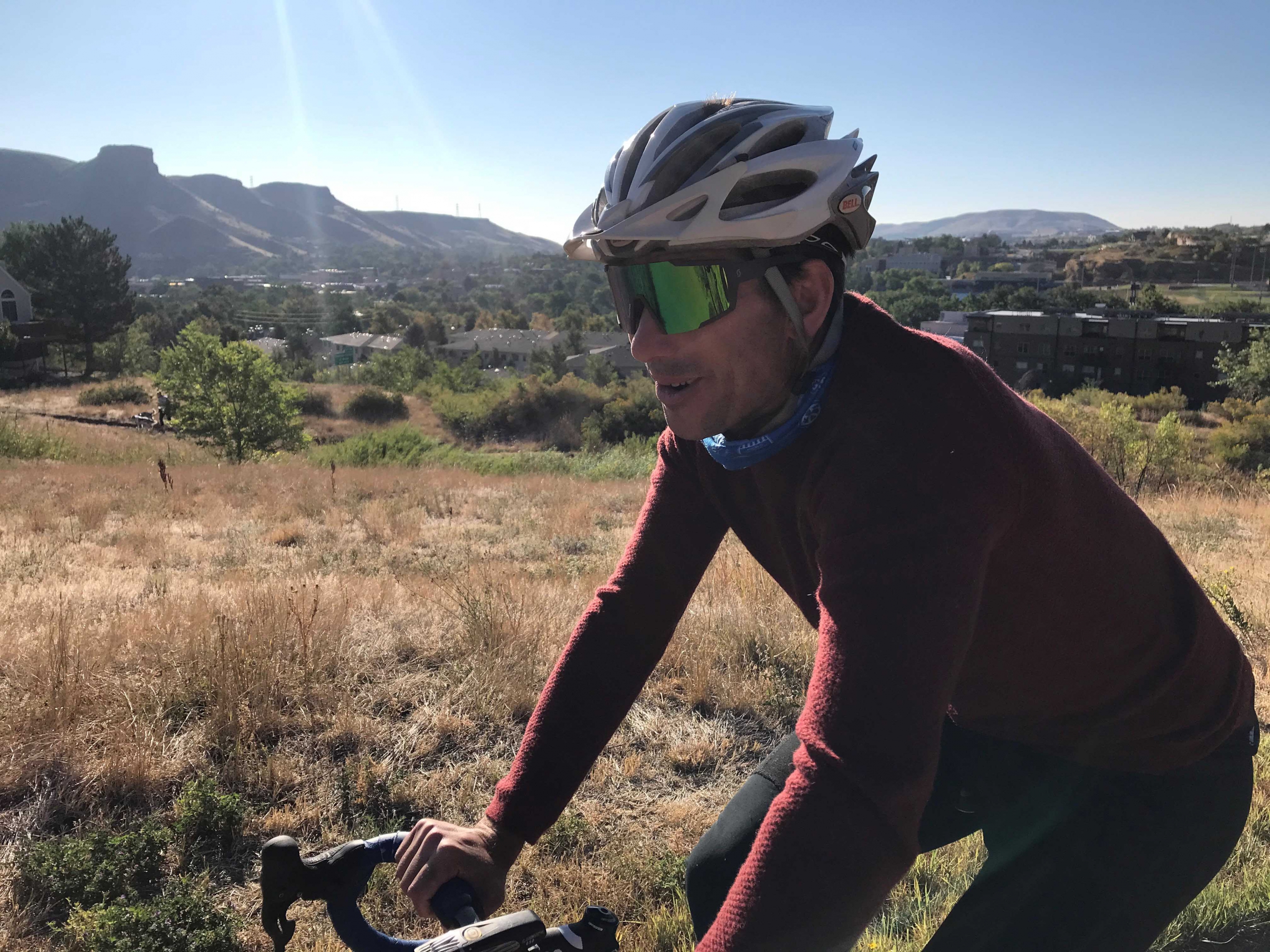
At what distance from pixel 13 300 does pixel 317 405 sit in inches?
1053

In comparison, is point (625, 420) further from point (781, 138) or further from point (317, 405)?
point (781, 138)

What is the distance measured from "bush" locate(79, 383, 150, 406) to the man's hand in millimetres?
54751

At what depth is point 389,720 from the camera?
4020 mm

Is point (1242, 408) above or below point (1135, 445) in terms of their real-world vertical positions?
below

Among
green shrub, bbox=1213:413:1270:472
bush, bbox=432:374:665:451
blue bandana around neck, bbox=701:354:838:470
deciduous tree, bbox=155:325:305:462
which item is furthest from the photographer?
bush, bbox=432:374:665:451

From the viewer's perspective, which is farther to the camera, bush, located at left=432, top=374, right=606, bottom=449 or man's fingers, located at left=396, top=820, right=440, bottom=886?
bush, located at left=432, top=374, right=606, bottom=449

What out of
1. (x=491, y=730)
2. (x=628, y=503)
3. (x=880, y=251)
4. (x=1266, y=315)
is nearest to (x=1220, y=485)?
(x=628, y=503)

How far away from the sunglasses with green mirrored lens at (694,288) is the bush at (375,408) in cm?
5738

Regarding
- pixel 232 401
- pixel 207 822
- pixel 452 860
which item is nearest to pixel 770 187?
pixel 452 860

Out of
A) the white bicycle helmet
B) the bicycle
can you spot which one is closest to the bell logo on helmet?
the white bicycle helmet

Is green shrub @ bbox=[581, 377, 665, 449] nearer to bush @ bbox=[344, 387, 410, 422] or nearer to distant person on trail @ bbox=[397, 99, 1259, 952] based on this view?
bush @ bbox=[344, 387, 410, 422]

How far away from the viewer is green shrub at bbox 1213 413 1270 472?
90.7 feet

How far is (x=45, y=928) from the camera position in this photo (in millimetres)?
2668

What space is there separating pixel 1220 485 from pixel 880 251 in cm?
12783
